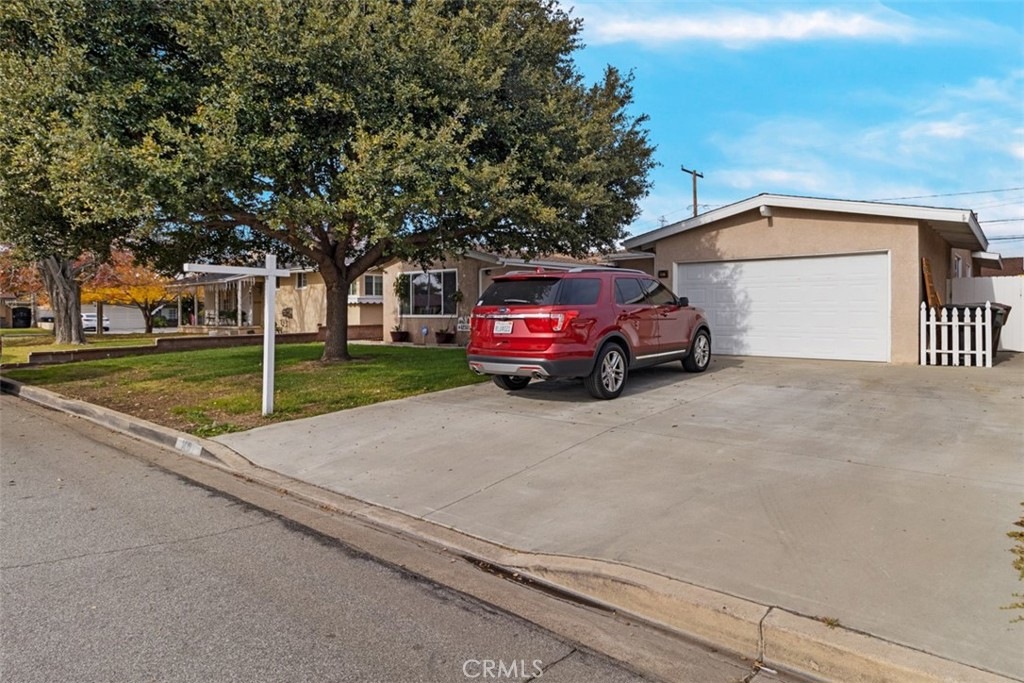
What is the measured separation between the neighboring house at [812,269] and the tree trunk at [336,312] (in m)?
6.90

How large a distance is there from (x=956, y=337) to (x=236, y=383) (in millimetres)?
13180

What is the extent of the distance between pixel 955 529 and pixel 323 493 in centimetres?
487

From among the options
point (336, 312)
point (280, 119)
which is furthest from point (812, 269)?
point (280, 119)

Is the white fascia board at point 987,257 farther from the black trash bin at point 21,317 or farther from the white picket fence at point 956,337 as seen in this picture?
the black trash bin at point 21,317

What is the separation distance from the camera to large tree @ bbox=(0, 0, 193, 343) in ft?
26.5

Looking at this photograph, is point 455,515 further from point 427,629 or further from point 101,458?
point 101,458

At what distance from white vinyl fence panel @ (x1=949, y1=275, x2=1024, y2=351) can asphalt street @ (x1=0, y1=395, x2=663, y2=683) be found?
16.3 metres

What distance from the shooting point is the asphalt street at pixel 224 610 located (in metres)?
2.91

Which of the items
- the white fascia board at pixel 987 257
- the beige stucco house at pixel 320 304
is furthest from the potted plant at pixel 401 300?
the white fascia board at pixel 987 257

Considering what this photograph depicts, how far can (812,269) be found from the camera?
12820 millimetres

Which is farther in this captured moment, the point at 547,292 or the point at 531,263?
the point at 531,263

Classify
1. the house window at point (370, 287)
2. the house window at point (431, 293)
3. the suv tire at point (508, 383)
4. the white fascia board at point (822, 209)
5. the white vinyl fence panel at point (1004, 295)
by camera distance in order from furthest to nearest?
the house window at point (370, 287) → the house window at point (431, 293) → the white vinyl fence panel at point (1004, 295) → the white fascia board at point (822, 209) → the suv tire at point (508, 383)

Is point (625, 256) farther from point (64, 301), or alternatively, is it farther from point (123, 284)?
point (123, 284)

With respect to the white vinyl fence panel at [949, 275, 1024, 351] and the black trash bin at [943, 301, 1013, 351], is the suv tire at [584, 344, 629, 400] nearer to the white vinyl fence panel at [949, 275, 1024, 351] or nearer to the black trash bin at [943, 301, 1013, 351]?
the black trash bin at [943, 301, 1013, 351]
